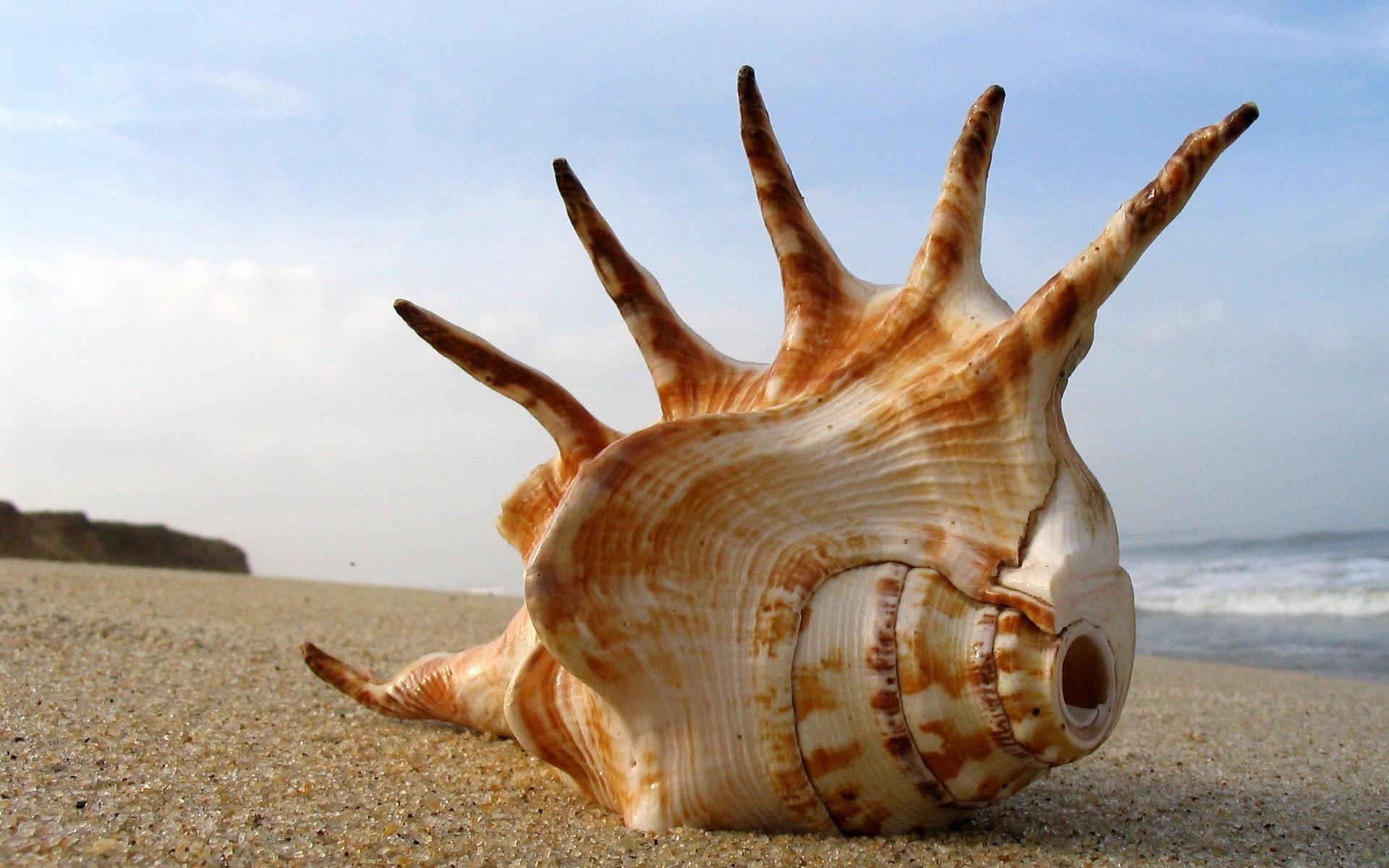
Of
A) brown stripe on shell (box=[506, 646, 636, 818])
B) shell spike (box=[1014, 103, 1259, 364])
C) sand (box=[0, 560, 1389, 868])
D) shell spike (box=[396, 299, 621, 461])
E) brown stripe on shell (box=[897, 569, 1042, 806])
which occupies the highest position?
shell spike (box=[1014, 103, 1259, 364])

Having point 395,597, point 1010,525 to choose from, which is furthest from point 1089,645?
point 395,597

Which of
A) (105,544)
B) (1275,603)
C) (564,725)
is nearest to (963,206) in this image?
(564,725)

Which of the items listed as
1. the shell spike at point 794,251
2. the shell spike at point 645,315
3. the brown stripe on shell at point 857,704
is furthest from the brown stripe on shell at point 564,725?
the shell spike at point 794,251

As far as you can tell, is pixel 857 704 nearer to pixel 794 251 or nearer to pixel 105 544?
pixel 794 251

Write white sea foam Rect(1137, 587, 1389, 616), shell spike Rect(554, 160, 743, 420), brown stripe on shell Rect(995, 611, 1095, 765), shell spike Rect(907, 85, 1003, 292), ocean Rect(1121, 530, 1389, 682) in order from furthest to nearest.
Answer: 1. white sea foam Rect(1137, 587, 1389, 616)
2. ocean Rect(1121, 530, 1389, 682)
3. shell spike Rect(554, 160, 743, 420)
4. shell spike Rect(907, 85, 1003, 292)
5. brown stripe on shell Rect(995, 611, 1095, 765)

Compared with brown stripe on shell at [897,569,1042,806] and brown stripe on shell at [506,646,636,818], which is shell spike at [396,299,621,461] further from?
brown stripe on shell at [897,569,1042,806]

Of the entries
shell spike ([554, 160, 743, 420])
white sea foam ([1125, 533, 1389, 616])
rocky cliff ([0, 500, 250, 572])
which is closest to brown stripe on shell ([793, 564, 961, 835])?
shell spike ([554, 160, 743, 420])
